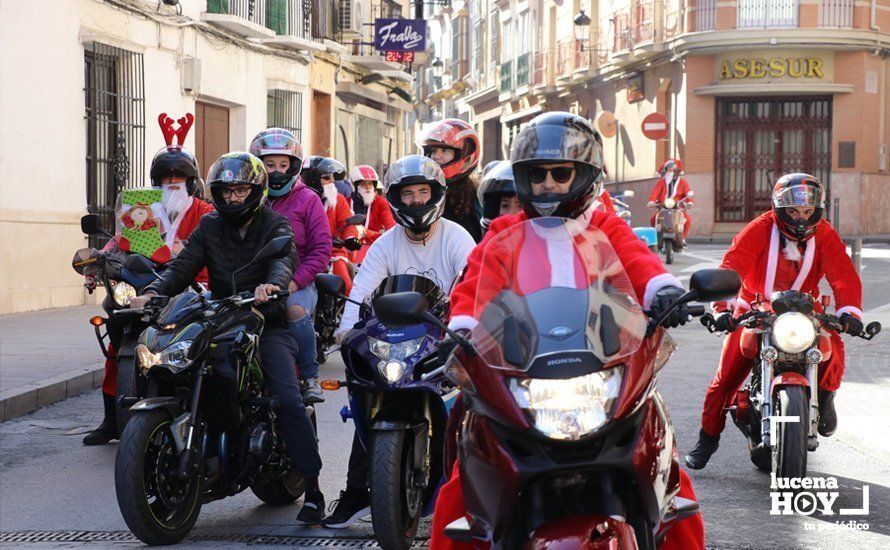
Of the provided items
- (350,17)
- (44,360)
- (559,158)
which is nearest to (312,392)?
(559,158)

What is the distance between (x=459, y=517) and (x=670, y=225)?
2163 cm

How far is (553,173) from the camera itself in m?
4.29

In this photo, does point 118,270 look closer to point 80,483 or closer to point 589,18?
point 80,483

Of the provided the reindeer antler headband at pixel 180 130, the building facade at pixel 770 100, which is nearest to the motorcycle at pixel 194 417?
the reindeer antler headband at pixel 180 130

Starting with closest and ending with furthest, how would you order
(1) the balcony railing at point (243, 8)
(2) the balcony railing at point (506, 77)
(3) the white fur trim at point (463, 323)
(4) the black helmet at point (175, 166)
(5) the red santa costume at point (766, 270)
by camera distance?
(3) the white fur trim at point (463, 323), (5) the red santa costume at point (766, 270), (4) the black helmet at point (175, 166), (1) the balcony railing at point (243, 8), (2) the balcony railing at point (506, 77)

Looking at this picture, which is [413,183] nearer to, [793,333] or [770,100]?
[793,333]

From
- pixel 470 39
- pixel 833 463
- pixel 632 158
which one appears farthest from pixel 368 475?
pixel 470 39

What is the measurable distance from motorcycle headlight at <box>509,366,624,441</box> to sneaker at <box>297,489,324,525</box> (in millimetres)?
3095

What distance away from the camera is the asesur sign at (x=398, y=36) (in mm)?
33719

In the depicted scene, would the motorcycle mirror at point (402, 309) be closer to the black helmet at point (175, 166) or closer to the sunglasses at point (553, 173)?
the sunglasses at point (553, 173)

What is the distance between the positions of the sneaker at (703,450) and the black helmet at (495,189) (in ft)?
5.44

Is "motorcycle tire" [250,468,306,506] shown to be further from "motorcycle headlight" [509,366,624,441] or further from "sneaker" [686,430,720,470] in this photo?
"motorcycle headlight" [509,366,624,441]

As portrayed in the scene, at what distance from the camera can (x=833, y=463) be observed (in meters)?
8.08

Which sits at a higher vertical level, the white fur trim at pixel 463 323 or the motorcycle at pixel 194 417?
the white fur trim at pixel 463 323
